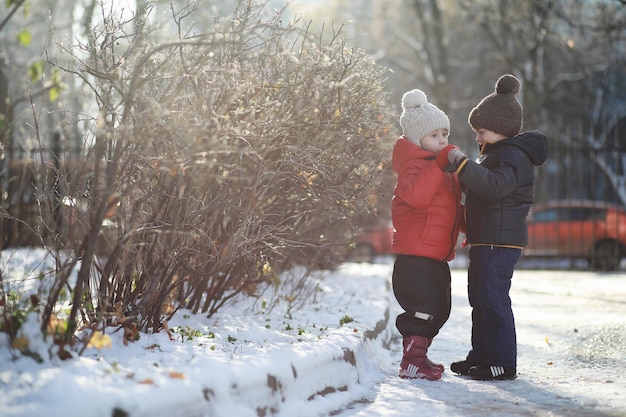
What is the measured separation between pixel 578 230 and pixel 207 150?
1444 cm

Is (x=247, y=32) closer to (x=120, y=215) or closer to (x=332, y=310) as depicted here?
(x=120, y=215)

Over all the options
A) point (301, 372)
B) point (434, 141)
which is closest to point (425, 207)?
point (434, 141)

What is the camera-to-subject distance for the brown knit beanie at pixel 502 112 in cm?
489

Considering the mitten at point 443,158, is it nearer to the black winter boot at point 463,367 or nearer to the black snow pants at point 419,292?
the black snow pants at point 419,292

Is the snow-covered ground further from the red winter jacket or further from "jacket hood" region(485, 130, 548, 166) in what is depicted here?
"jacket hood" region(485, 130, 548, 166)

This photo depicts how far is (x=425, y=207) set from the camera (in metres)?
4.66

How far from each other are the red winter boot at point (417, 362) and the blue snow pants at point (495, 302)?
1.13 ft

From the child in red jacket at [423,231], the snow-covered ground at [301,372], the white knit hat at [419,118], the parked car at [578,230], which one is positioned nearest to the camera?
the snow-covered ground at [301,372]

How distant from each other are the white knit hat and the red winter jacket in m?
0.10

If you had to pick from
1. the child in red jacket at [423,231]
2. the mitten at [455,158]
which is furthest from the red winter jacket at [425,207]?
the mitten at [455,158]

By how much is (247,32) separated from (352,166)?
107 centimetres

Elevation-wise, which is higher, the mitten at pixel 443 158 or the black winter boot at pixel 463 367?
the mitten at pixel 443 158

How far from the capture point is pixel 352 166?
5082 millimetres

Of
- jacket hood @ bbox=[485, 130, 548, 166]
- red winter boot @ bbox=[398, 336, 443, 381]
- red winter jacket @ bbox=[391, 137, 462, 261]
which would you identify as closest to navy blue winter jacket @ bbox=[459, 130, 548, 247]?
jacket hood @ bbox=[485, 130, 548, 166]
